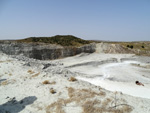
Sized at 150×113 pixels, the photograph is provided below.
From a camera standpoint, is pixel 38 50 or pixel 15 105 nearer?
pixel 15 105

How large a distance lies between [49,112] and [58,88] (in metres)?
3.42

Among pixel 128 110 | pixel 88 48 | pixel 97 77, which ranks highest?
pixel 88 48

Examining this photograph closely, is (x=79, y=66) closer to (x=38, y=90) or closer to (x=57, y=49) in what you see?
(x=57, y=49)

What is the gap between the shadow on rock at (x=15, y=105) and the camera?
7.65 meters

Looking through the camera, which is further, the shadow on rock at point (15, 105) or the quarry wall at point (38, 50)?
the quarry wall at point (38, 50)

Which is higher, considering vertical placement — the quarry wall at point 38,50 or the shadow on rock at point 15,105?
the quarry wall at point 38,50

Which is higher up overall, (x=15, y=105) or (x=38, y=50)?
(x=38, y=50)

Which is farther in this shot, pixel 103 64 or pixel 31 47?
pixel 31 47

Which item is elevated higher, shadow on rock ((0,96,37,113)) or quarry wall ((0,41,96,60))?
quarry wall ((0,41,96,60))

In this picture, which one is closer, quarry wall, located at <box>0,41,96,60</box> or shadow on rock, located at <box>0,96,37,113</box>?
shadow on rock, located at <box>0,96,37,113</box>

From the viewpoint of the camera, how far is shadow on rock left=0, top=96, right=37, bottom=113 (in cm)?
765

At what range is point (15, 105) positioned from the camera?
8.20 m

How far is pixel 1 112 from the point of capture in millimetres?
7367

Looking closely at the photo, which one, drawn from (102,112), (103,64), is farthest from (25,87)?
(103,64)
